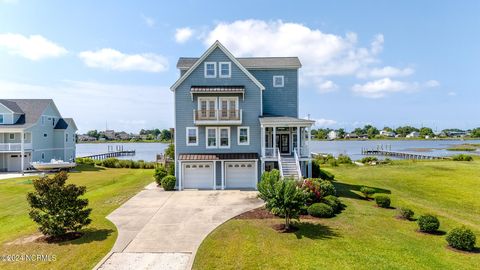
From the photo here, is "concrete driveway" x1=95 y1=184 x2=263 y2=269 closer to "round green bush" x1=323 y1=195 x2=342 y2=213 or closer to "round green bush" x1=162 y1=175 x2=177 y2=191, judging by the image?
"round green bush" x1=162 y1=175 x2=177 y2=191

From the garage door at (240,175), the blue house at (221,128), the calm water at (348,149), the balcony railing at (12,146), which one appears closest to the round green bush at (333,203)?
the blue house at (221,128)

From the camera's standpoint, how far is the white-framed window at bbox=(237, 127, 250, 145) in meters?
25.3

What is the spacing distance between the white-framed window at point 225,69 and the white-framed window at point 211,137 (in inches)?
179

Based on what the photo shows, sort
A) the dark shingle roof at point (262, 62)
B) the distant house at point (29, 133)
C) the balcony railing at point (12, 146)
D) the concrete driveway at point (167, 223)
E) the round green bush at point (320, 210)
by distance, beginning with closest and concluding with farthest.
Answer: the concrete driveway at point (167, 223), the round green bush at point (320, 210), the dark shingle roof at point (262, 62), the balcony railing at point (12, 146), the distant house at point (29, 133)

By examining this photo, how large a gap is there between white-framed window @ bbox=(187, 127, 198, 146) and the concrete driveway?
391cm

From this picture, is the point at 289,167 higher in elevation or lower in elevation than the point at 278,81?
lower

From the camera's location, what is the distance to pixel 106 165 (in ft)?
149

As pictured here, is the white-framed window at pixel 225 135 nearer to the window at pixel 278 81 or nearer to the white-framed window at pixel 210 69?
the white-framed window at pixel 210 69

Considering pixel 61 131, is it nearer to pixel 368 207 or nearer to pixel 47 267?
pixel 47 267

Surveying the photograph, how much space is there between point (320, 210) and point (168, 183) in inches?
497

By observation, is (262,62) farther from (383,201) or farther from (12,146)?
(12,146)

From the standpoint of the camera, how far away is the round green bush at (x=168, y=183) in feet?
79.4

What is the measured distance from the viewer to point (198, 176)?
25.5 meters

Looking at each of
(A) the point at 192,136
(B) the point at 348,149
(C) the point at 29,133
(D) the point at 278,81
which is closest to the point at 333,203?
(A) the point at 192,136
